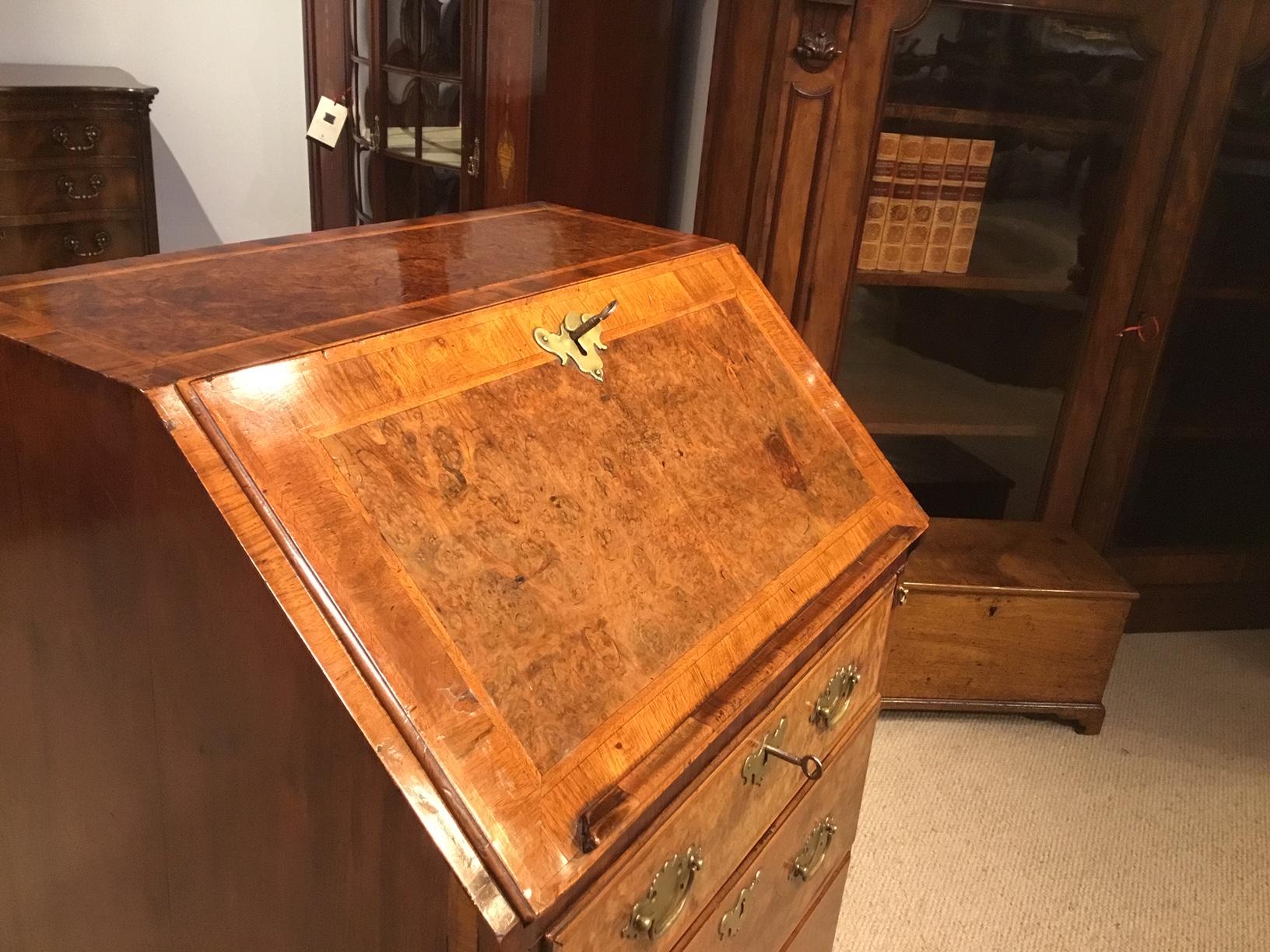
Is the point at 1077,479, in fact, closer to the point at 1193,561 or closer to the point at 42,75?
the point at 1193,561

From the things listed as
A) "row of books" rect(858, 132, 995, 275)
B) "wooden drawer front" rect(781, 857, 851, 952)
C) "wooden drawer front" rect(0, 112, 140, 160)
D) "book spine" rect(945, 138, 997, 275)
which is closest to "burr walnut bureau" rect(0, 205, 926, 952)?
"wooden drawer front" rect(781, 857, 851, 952)

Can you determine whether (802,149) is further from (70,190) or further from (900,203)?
(70,190)

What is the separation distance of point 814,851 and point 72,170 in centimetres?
248

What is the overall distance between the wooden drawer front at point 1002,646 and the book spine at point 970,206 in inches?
27.7

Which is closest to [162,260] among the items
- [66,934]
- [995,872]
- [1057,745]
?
[66,934]

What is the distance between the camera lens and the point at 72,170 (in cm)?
267

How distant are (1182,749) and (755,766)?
167 centimetres

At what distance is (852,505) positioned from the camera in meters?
1.24

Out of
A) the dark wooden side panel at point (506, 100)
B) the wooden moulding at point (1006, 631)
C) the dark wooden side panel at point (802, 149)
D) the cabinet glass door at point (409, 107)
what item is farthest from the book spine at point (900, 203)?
the cabinet glass door at point (409, 107)

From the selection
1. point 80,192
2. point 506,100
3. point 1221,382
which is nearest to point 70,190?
point 80,192

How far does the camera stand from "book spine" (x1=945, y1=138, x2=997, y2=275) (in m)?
2.15

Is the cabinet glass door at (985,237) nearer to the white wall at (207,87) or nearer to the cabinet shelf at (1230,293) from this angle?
the cabinet shelf at (1230,293)

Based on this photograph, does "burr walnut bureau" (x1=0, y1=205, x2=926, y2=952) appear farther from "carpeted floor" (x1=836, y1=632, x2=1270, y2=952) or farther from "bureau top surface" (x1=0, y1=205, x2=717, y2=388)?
"carpeted floor" (x1=836, y1=632, x2=1270, y2=952)

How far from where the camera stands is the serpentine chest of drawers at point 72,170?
2.56 metres
